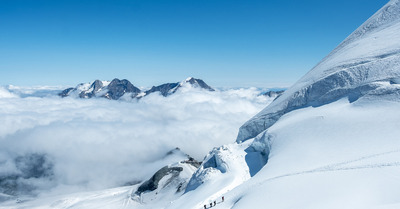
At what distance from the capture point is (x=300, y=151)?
42.8 m

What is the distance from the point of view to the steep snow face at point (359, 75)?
50.8 meters

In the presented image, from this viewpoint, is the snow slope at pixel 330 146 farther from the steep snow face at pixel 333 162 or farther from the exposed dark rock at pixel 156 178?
the exposed dark rock at pixel 156 178

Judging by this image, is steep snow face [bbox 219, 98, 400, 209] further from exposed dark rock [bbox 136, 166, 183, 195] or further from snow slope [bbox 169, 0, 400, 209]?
exposed dark rock [bbox 136, 166, 183, 195]

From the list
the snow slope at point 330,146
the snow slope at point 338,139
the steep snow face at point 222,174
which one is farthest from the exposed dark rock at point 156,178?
the steep snow face at point 222,174

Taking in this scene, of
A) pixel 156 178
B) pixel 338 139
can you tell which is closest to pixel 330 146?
pixel 338 139

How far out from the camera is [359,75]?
5494 cm

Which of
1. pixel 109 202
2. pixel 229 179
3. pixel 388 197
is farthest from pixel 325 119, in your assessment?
pixel 109 202

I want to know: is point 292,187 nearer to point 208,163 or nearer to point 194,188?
point 194,188

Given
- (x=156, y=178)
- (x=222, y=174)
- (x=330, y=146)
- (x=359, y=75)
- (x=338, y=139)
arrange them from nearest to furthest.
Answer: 1. (x=330, y=146)
2. (x=338, y=139)
3. (x=222, y=174)
4. (x=359, y=75)
5. (x=156, y=178)

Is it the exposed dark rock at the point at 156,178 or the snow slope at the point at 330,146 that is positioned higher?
the snow slope at the point at 330,146

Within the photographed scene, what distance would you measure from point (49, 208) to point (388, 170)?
165 metres

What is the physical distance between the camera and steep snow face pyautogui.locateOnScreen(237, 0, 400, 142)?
167ft

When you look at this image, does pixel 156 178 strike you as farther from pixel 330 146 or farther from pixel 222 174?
pixel 330 146

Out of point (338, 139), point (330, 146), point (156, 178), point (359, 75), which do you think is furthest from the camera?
point (156, 178)
